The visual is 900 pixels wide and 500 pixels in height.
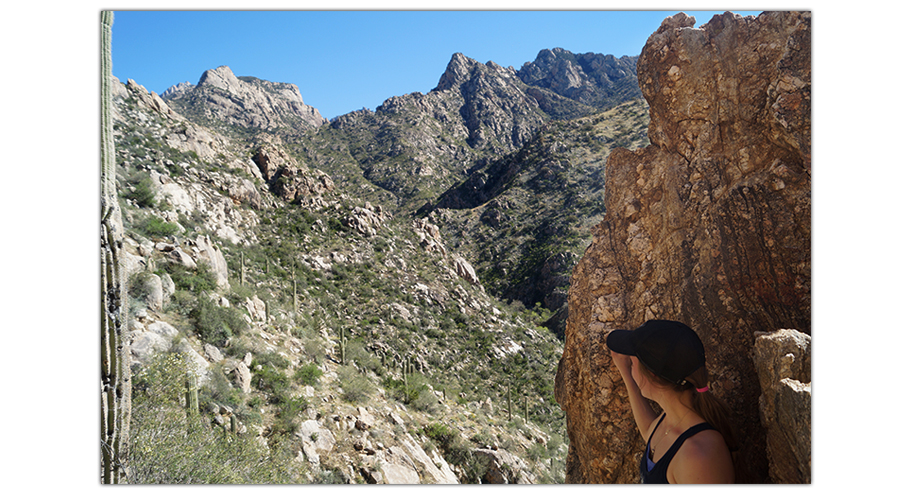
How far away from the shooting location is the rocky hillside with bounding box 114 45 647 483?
6.11m

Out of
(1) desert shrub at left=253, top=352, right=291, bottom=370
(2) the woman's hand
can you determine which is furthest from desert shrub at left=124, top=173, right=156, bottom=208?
(2) the woman's hand

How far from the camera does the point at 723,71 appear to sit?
2.89 meters

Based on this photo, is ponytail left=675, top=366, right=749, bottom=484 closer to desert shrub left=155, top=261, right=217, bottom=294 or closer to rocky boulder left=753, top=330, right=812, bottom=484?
rocky boulder left=753, top=330, right=812, bottom=484

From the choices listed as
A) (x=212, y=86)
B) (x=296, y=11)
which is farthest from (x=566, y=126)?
(x=212, y=86)

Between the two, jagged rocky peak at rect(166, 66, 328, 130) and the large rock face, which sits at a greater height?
jagged rocky peak at rect(166, 66, 328, 130)

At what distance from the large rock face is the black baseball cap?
0.78m

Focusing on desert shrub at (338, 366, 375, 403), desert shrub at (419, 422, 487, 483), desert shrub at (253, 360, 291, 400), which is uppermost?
desert shrub at (253, 360, 291, 400)

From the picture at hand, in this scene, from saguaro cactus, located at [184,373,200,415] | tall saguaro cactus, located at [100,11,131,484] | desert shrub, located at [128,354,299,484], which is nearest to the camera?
tall saguaro cactus, located at [100,11,131,484]

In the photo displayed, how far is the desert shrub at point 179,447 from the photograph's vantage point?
3828 mm

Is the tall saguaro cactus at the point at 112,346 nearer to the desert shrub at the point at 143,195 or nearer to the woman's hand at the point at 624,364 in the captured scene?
the woman's hand at the point at 624,364

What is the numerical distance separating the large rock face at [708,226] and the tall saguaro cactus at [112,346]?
391 centimetres

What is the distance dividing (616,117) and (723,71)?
37.5 meters

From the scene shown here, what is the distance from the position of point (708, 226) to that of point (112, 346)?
194 inches

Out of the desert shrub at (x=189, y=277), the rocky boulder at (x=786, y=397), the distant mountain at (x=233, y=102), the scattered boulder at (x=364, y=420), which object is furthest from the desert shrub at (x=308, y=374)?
the distant mountain at (x=233, y=102)
